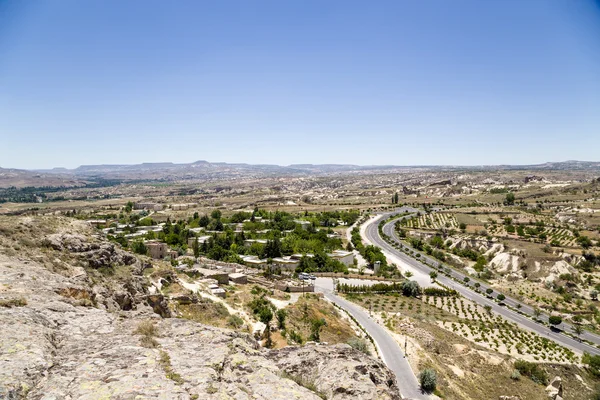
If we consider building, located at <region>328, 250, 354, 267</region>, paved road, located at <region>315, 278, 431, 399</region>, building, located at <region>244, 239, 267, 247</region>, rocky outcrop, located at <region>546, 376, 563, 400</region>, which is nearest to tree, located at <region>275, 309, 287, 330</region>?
paved road, located at <region>315, 278, 431, 399</region>

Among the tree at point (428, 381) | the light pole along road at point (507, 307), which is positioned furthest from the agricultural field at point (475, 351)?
the light pole along road at point (507, 307)

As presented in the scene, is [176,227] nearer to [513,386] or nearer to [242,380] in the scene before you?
[513,386]

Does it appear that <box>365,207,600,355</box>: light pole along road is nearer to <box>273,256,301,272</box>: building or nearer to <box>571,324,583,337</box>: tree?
<box>571,324,583,337</box>: tree

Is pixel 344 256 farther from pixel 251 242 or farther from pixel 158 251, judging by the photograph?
pixel 158 251

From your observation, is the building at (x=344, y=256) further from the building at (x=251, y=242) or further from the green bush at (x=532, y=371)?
the green bush at (x=532, y=371)

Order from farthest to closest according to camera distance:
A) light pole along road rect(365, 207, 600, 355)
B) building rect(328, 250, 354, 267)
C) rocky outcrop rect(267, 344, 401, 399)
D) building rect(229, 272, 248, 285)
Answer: building rect(328, 250, 354, 267)
building rect(229, 272, 248, 285)
light pole along road rect(365, 207, 600, 355)
rocky outcrop rect(267, 344, 401, 399)

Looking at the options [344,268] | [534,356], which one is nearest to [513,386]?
[534,356]

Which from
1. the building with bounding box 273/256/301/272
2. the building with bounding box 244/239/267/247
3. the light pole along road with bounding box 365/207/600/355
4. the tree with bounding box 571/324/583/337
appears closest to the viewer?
the light pole along road with bounding box 365/207/600/355

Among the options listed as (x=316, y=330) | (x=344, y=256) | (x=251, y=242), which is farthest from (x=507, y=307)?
(x=251, y=242)
